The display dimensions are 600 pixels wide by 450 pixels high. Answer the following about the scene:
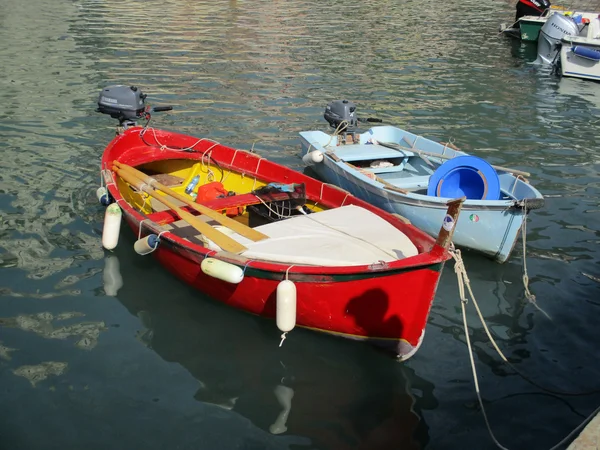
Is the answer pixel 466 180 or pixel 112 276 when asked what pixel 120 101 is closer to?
pixel 112 276

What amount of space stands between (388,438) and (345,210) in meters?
2.99

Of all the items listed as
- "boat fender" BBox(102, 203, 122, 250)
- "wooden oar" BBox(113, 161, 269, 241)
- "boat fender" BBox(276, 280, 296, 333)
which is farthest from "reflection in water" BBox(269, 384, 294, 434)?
"boat fender" BBox(102, 203, 122, 250)

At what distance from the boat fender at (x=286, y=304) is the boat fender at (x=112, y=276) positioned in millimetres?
2701

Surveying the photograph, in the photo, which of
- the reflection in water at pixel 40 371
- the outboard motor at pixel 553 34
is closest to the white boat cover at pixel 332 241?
the reflection in water at pixel 40 371

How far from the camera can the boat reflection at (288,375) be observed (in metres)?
5.65

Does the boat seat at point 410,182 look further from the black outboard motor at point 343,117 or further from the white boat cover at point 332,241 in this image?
the white boat cover at point 332,241

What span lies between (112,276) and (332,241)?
3.20 m

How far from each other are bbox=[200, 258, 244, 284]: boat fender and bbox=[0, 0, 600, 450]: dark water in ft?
2.99

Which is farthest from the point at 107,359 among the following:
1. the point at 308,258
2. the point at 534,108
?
the point at 534,108

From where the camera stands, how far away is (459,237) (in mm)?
8328

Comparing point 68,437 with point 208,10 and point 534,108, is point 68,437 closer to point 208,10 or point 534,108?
point 534,108

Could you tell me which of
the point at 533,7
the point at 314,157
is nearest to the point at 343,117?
the point at 314,157

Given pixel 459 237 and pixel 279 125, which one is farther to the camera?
pixel 279 125

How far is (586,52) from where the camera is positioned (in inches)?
754
